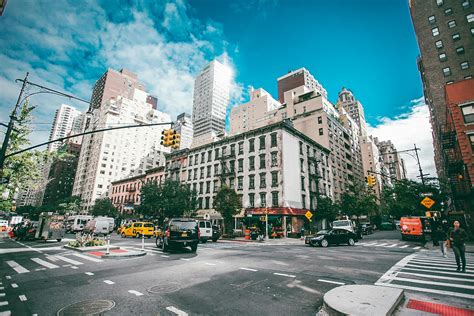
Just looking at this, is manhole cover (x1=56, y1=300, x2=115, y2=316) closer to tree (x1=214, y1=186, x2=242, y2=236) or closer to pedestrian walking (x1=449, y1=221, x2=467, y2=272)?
pedestrian walking (x1=449, y1=221, x2=467, y2=272)

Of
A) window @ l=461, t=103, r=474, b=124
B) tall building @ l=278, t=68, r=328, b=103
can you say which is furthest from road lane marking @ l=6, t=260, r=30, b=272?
tall building @ l=278, t=68, r=328, b=103

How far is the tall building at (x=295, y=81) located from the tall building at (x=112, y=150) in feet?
210

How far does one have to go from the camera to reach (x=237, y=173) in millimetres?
39625

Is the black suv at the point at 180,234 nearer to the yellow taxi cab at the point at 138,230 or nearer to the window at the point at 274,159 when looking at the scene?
the yellow taxi cab at the point at 138,230

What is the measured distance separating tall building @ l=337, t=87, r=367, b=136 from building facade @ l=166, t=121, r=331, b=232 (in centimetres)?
7875

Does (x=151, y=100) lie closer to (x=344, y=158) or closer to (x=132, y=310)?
(x=344, y=158)

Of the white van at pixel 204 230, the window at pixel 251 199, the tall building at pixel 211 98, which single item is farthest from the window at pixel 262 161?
the tall building at pixel 211 98

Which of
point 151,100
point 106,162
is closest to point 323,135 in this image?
point 106,162

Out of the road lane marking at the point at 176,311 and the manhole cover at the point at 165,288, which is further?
the manhole cover at the point at 165,288

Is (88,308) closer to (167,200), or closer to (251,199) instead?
(251,199)

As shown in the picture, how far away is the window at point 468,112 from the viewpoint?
2209 centimetres

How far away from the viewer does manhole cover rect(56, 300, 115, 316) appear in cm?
465

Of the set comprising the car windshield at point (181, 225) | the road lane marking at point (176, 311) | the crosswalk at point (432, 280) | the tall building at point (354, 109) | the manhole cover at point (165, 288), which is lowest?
the manhole cover at point (165, 288)

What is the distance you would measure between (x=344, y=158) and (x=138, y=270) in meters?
60.9
